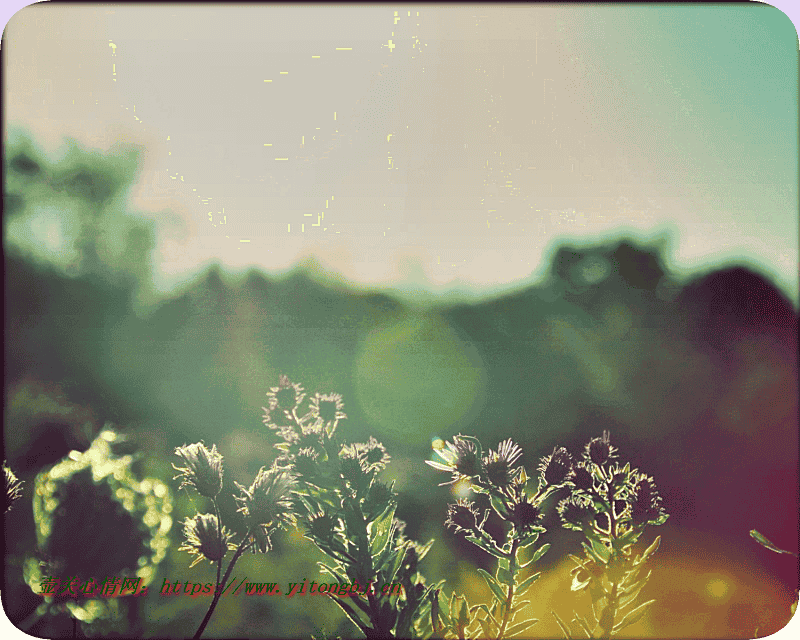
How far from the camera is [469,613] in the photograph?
3.23 feet

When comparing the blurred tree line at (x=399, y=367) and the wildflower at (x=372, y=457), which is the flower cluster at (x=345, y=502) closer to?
the wildflower at (x=372, y=457)

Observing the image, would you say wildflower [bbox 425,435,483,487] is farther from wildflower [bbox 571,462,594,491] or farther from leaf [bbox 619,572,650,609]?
leaf [bbox 619,572,650,609]

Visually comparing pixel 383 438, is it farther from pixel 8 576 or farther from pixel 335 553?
pixel 8 576

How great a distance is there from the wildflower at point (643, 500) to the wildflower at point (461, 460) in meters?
0.31

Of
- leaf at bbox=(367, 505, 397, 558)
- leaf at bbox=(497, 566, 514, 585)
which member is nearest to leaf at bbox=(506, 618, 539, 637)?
leaf at bbox=(497, 566, 514, 585)

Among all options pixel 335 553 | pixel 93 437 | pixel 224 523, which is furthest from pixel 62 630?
pixel 335 553

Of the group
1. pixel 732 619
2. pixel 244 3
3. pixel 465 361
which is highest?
pixel 244 3

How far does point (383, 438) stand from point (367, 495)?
0.27 m

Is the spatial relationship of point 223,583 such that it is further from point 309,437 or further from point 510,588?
point 510,588

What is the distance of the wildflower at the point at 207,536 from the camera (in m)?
0.90

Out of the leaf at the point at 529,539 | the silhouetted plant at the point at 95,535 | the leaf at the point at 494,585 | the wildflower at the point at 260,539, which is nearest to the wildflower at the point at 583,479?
the leaf at the point at 529,539

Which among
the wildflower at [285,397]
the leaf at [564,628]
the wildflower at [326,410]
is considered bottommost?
the leaf at [564,628]

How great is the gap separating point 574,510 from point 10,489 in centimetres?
123

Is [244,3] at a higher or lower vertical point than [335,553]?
higher
